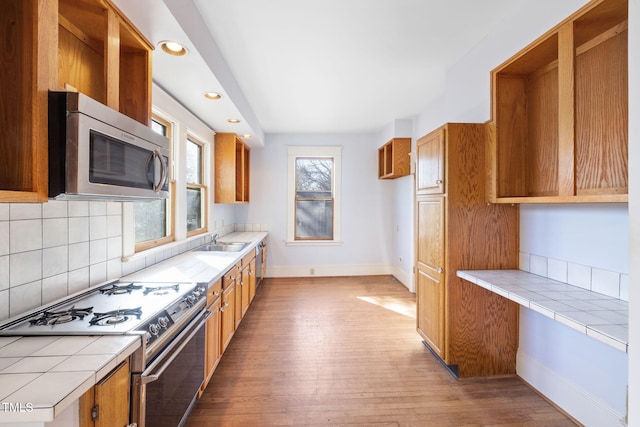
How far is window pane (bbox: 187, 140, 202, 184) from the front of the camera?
3471 millimetres

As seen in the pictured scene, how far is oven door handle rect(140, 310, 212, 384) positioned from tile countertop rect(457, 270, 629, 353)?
188 cm

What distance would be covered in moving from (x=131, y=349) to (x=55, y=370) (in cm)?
Result: 22

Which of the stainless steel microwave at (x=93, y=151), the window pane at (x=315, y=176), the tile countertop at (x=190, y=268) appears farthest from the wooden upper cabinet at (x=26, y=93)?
the window pane at (x=315, y=176)

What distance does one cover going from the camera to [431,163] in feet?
8.29

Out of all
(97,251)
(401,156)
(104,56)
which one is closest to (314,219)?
(401,156)

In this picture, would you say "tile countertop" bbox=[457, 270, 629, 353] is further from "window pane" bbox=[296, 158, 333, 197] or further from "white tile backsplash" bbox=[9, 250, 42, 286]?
"window pane" bbox=[296, 158, 333, 197]

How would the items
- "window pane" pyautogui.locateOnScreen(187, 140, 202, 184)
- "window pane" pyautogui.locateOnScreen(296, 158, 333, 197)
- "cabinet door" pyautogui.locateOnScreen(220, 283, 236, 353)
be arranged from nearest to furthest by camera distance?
1. "cabinet door" pyautogui.locateOnScreen(220, 283, 236, 353)
2. "window pane" pyautogui.locateOnScreen(187, 140, 202, 184)
3. "window pane" pyautogui.locateOnScreen(296, 158, 333, 197)

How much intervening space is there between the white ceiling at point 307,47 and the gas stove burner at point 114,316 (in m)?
1.51

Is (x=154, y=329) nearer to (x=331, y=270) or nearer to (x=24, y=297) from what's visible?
(x=24, y=297)

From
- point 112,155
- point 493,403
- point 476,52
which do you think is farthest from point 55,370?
point 476,52

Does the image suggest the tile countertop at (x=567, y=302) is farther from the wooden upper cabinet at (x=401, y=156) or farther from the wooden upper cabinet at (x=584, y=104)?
the wooden upper cabinet at (x=401, y=156)

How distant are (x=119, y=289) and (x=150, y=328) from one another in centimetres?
65

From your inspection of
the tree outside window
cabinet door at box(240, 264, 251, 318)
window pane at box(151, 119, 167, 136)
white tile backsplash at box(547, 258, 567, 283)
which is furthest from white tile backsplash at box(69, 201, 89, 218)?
the tree outside window

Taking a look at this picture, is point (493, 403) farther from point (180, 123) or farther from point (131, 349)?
point (180, 123)
